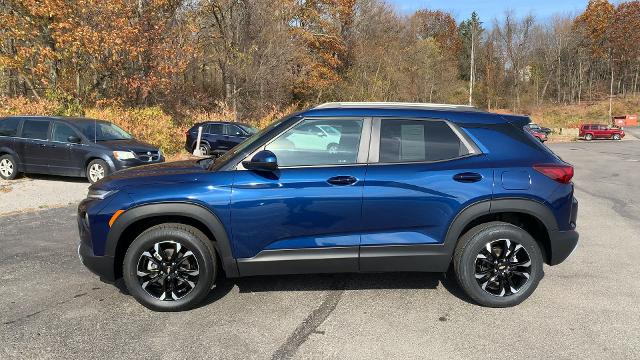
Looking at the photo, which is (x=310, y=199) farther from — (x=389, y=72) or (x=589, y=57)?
(x=589, y=57)

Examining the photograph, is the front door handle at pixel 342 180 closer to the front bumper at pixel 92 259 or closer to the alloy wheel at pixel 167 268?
the alloy wheel at pixel 167 268

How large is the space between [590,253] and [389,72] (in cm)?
3927

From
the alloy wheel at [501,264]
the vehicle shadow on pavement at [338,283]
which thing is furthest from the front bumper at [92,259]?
the alloy wheel at [501,264]

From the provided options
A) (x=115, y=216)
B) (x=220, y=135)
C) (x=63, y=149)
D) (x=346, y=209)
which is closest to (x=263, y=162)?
(x=346, y=209)

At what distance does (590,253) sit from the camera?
224 inches

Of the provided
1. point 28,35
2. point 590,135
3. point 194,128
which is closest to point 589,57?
point 590,135

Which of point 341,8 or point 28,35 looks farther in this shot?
point 341,8

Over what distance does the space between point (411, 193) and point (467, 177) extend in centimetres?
50

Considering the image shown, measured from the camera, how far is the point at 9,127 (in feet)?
37.2

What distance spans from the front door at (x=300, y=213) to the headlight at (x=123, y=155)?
7845 millimetres

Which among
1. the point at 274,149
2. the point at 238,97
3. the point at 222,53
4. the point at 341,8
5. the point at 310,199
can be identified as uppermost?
the point at 341,8

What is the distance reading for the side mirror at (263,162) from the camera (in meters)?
3.73

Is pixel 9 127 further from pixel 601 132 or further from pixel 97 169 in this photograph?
pixel 601 132

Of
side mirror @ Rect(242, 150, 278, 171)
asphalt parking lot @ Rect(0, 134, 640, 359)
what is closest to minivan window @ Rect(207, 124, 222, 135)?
asphalt parking lot @ Rect(0, 134, 640, 359)
